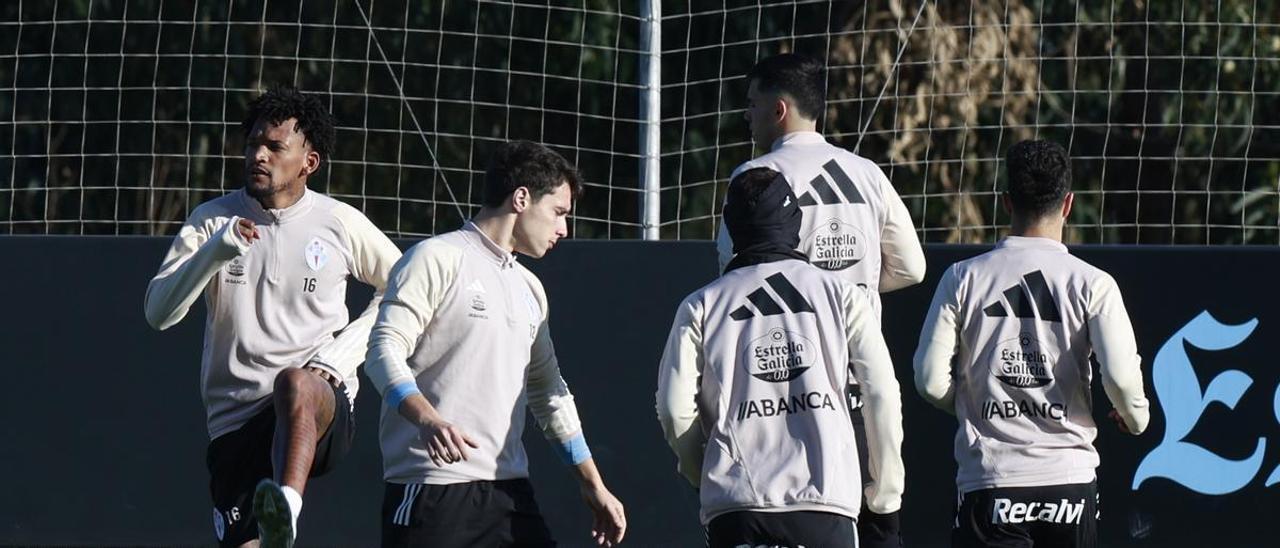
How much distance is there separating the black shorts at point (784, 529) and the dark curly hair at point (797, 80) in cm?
183

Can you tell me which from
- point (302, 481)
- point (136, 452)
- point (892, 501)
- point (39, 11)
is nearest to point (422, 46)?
point (39, 11)

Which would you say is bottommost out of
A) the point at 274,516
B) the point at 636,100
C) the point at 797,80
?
the point at 274,516

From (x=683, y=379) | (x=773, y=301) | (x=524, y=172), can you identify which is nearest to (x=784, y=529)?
(x=683, y=379)

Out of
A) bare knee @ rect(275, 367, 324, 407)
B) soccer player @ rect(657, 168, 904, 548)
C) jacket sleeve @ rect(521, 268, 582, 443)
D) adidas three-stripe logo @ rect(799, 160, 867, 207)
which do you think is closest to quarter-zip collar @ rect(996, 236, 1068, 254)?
adidas three-stripe logo @ rect(799, 160, 867, 207)

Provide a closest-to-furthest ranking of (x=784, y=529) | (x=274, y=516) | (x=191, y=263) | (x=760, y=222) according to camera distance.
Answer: (x=784, y=529) < (x=760, y=222) < (x=274, y=516) < (x=191, y=263)

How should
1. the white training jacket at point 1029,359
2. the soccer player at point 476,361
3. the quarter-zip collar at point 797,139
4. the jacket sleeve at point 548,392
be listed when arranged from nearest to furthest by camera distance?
the soccer player at point 476,361 → the jacket sleeve at point 548,392 → the white training jacket at point 1029,359 → the quarter-zip collar at point 797,139

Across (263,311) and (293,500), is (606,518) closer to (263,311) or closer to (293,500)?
(293,500)

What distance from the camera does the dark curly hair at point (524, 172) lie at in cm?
554

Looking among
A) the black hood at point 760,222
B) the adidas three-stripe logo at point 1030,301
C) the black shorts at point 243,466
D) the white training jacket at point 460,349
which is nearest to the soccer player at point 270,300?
the black shorts at point 243,466

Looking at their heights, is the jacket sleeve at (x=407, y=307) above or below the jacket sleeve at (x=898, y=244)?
below

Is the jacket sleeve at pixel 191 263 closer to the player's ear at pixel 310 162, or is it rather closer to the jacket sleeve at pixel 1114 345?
the player's ear at pixel 310 162

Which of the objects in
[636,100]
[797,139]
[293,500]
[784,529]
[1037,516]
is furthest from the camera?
[636,100]

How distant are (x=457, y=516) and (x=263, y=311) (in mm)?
1337

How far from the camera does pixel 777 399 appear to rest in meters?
4.98
